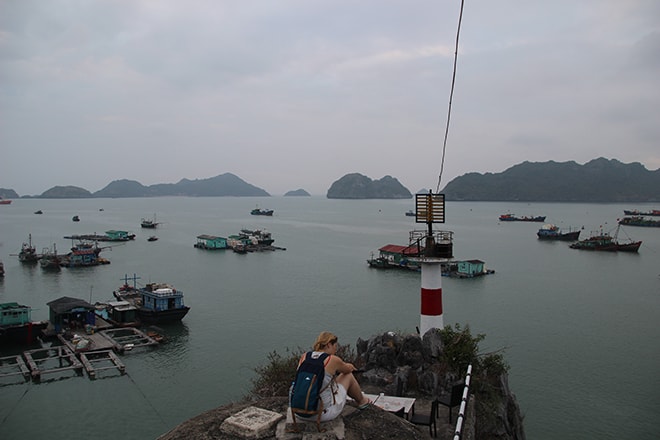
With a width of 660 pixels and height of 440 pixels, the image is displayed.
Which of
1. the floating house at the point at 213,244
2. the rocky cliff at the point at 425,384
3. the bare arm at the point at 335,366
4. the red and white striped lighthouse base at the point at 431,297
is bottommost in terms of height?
the floating house at the point at 213,244

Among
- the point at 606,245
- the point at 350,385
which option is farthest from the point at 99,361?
the point at 606,245

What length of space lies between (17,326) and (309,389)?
26723mm

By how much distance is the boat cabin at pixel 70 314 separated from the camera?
88.8 ft

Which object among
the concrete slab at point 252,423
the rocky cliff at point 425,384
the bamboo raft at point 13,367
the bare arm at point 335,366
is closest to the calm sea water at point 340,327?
the bamboo raft at point 13,367

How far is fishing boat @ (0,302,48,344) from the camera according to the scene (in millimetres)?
25703

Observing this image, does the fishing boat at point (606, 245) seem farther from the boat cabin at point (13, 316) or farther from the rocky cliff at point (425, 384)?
the boat cabin at point (13, 316)

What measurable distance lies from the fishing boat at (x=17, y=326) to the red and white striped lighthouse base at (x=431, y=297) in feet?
75.3

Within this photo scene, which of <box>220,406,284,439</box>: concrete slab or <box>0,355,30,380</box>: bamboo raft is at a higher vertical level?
<box>220,406,284,439</box>: concrete slab

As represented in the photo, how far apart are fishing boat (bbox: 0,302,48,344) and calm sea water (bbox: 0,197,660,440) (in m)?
5.95

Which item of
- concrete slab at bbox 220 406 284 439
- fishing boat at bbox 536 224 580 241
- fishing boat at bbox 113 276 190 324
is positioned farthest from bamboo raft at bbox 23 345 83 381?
fishing boat at bbox 536 224 580 241

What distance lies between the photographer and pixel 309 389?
16.1ft

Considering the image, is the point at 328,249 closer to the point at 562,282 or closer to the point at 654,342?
the point at 562,282

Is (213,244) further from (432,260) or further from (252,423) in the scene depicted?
(252,423)

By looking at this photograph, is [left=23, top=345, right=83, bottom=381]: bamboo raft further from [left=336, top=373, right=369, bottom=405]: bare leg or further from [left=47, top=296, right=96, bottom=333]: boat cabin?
[left=336, top=373, right=369, bottom=405]: bare leg
